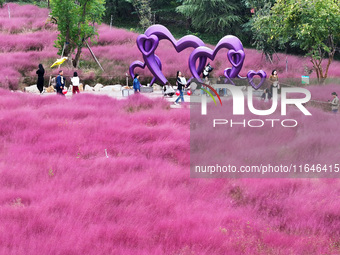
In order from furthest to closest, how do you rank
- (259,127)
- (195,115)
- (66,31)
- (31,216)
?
(66,31), (195,115), (259,127), (31,216)

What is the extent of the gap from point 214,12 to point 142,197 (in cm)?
3194

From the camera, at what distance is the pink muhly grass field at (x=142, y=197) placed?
17.8 ft

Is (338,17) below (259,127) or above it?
above

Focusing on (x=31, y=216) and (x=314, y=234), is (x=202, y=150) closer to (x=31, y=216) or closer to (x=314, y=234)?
(x=314, y=234)

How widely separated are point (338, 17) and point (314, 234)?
15.0 metres

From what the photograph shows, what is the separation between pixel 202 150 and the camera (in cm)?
964

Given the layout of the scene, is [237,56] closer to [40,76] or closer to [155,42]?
[155,42]

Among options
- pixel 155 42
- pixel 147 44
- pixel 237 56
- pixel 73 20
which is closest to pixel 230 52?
pixel 237 56

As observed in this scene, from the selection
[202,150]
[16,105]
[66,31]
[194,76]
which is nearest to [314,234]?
[202,150]

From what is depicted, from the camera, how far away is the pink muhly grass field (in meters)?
5.42

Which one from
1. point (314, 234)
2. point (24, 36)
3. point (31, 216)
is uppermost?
point (24, 36)

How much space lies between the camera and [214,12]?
3612 centimetres

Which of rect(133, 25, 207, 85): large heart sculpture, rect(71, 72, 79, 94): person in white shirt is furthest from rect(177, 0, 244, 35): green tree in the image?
rect(71, 72, 79, 94): person in white shirt

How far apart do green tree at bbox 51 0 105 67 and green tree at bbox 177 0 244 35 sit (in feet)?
46.1
